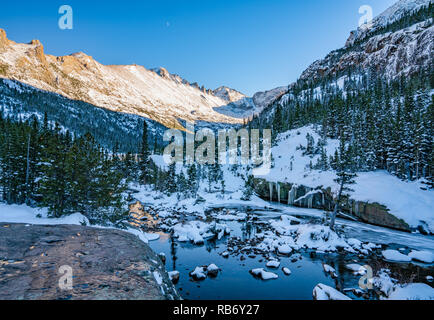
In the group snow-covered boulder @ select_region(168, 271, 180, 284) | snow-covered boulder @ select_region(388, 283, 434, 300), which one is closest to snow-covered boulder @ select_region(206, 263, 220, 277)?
snow-covered boulder @ select_region(168, 271, 180, 284)

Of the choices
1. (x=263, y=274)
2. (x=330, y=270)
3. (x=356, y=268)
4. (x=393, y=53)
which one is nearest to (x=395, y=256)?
(x=356, y=268)

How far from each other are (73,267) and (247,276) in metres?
12.9

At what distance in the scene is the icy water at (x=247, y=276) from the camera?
48.0 feet

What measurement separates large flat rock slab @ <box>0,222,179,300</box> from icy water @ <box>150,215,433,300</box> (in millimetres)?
6146

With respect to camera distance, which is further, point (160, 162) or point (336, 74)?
point (336, 74)

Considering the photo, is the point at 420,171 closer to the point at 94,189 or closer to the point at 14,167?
the point at 94,189

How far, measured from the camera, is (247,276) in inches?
667

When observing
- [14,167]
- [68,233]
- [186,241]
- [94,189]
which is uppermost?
[14,167]

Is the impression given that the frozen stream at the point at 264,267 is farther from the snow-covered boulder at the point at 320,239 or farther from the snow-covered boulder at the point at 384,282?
the snow-covered boulder at the point at 320,239

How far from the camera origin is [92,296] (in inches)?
273

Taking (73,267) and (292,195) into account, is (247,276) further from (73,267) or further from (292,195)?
(292,195)

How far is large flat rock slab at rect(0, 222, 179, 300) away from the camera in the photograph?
23.0 feet
